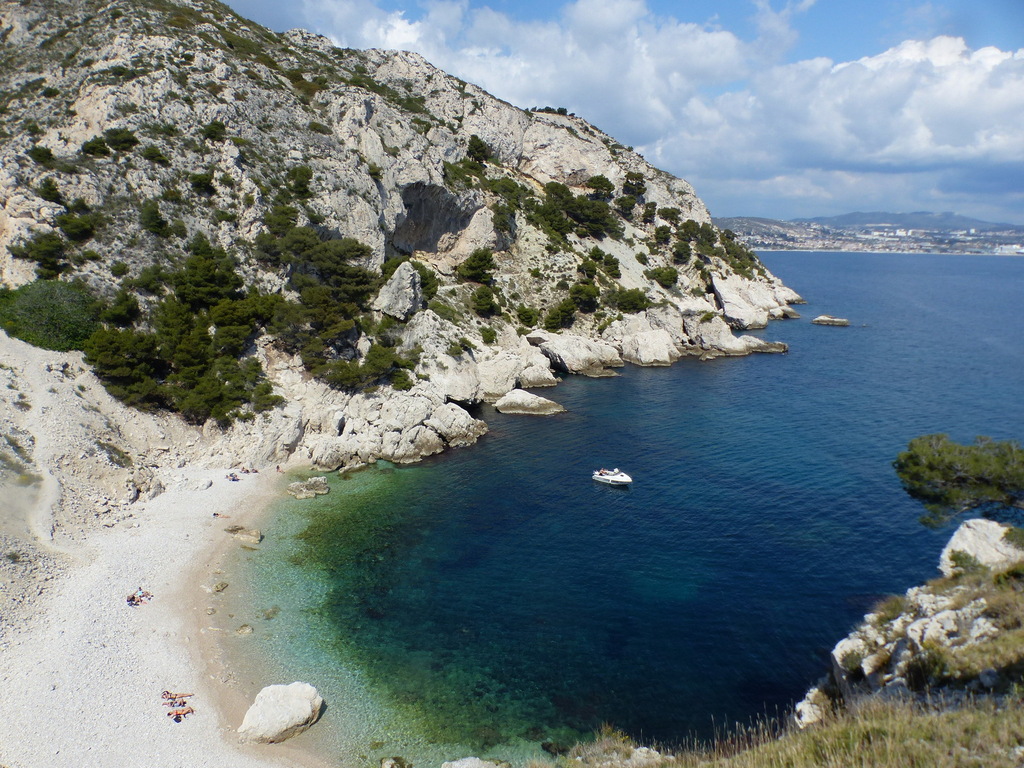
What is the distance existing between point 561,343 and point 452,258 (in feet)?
63.4

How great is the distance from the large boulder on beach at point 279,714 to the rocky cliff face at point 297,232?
873 inches

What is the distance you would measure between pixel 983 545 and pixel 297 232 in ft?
172

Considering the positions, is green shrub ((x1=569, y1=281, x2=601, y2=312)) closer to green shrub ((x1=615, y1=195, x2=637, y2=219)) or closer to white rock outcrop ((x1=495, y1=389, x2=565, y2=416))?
white rock outcrop ((x1=495, y1=389, x2=565, y2=416))

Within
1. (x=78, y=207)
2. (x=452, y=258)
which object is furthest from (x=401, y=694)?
(x=452, y=258)

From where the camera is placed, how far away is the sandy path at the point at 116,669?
1752 centimetres

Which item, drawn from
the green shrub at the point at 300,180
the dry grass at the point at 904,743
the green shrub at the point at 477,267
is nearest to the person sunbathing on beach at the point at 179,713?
the dry grass at the point at 904,743

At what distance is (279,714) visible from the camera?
60.6 ft

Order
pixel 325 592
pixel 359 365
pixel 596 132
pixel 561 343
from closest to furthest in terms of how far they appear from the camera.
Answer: pixel 325 592 → pixel 359 365 → pixel 561 343 → pixel 596 132

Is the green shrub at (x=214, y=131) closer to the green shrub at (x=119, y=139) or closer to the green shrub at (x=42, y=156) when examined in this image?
the green shrub at (x=119, y=139)

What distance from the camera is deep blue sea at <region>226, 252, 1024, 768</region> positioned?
783 inches

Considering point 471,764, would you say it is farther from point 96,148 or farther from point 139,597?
point 96,148

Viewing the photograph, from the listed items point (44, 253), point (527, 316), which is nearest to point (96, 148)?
point (44, 253)

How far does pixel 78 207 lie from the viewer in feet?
140

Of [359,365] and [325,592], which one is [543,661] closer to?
[325,592]
